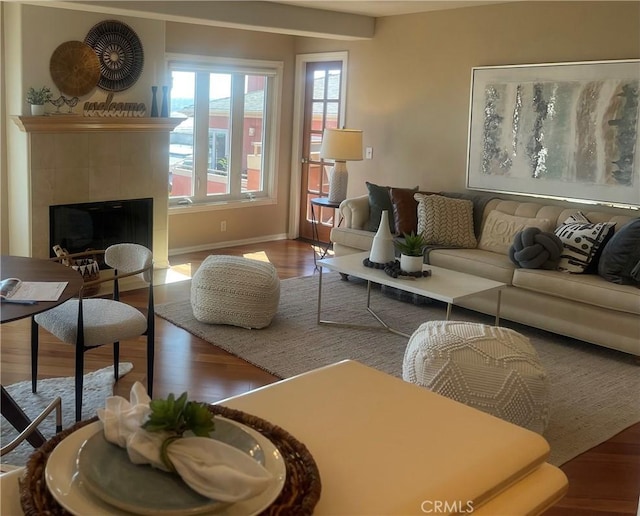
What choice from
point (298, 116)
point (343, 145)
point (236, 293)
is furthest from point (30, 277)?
point (298, 116)

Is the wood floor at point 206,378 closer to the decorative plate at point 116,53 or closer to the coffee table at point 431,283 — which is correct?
the coffee table at point 431,283

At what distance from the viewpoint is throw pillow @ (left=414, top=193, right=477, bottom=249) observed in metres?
5.28

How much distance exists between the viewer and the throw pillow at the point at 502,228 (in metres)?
4.98

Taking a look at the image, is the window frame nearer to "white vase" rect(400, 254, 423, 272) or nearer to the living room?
the living room

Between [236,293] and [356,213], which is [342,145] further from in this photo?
[236,293]

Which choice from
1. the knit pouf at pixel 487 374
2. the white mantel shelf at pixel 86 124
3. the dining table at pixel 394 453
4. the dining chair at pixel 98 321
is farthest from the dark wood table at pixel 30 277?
the white mantel shelf at pixel 86 124

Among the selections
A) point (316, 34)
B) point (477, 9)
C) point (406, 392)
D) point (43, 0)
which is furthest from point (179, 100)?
point (406, 392)

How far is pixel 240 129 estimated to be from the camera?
7148 millimetres

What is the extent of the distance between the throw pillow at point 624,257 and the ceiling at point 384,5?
2.29 meters

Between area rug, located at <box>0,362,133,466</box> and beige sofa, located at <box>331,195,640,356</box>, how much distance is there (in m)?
2.51

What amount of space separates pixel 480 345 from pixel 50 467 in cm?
249

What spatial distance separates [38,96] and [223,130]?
225cm

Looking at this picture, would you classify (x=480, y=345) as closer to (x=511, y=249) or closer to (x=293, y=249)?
(x=511, y=249)

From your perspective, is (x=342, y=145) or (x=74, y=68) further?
(x=342, y=145)
